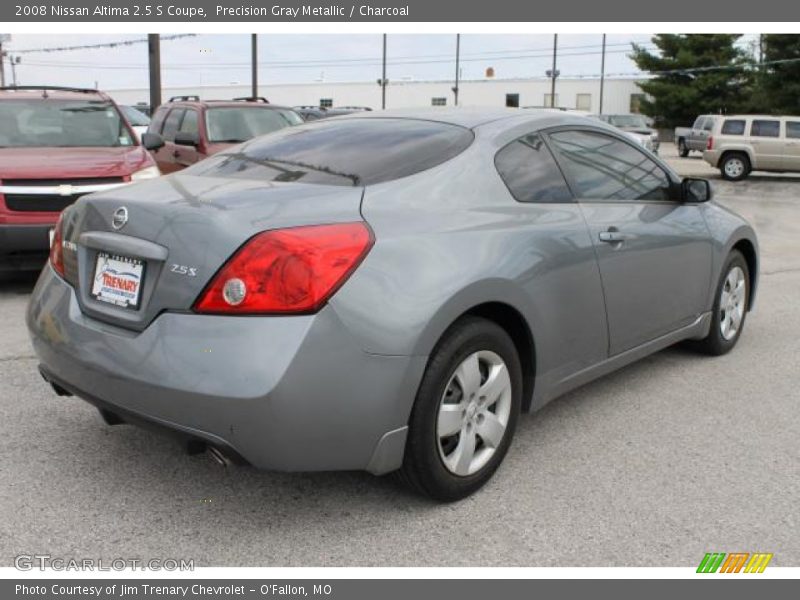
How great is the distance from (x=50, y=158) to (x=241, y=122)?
14.9 ft

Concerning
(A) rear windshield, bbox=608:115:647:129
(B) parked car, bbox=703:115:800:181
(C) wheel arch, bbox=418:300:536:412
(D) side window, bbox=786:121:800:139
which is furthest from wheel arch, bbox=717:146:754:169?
(C) wheel arch, bbox=418:300:536:412

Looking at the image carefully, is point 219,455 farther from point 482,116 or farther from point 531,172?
point 482,116

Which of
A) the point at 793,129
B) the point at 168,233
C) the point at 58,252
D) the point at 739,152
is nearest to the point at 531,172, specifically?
the point at 168,233

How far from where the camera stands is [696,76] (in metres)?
49.9

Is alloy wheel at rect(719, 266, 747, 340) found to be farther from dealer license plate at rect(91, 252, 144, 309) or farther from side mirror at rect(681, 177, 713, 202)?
dealer license plate at rect(91, 252, 144, 309)

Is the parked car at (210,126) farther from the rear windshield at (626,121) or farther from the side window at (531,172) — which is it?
the rear windshield at (626,121)

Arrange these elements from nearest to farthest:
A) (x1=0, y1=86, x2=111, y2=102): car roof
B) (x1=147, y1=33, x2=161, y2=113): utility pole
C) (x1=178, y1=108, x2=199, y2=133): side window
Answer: (x1=0, y1=86, x2=111, y2=102): car roof → (x1=178, y1=108, x2=199, y2=133): side window → (x1=147, y1=33, x2=161, y2=113): utility pole

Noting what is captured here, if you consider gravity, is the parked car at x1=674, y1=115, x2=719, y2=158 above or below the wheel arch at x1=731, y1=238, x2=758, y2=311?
above

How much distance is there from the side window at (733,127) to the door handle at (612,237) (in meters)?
20.3

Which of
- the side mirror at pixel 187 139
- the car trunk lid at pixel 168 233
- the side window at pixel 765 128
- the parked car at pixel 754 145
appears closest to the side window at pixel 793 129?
the parked car at pixel 754 145

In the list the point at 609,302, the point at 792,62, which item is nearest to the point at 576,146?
A: the point at 609,302

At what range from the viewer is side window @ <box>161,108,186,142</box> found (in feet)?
38.6

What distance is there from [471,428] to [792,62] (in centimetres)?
4121

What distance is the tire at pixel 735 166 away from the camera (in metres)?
22.1
